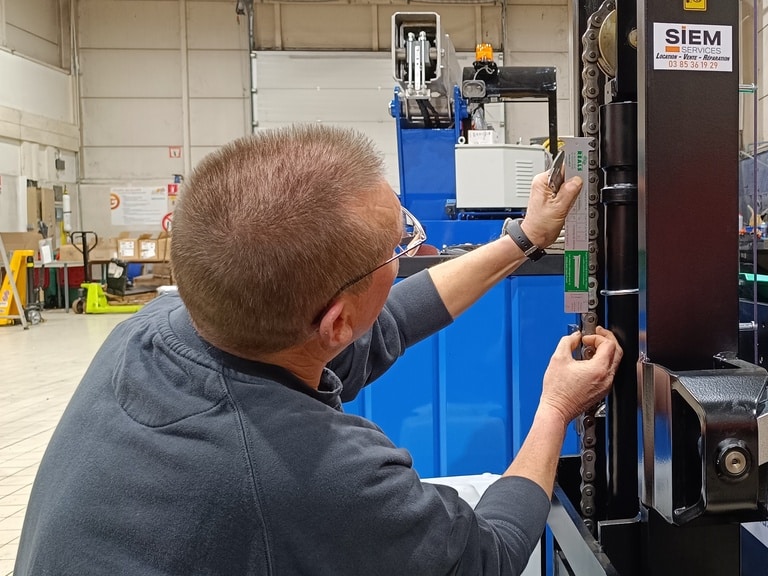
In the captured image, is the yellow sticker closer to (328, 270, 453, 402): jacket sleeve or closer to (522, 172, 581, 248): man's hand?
(522, 172, 581, 248): man's hand

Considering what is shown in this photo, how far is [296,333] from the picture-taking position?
837 mm

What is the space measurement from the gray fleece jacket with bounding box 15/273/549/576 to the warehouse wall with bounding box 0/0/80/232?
441 inches

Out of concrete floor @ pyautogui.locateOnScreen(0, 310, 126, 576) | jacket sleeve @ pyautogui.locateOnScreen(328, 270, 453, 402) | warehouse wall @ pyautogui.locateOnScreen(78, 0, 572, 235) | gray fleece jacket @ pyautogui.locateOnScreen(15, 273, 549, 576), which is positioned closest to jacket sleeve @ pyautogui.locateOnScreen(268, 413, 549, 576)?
gray fleece jacket @ pyautogui.locateOnScreen(15, 273, 549, 576)

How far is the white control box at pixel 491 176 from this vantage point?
3291mm

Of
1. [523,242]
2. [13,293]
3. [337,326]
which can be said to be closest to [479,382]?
[523,242]

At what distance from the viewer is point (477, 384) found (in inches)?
90.8

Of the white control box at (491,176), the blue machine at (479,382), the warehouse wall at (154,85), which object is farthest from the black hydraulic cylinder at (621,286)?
the warehouse wall at (154,85)

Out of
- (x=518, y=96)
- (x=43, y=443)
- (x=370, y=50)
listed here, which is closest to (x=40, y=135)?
(x=370, y=50)

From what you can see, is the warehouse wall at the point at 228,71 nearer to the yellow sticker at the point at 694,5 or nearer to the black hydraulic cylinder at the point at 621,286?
the black hydraulic cylinder at the point at 621,286

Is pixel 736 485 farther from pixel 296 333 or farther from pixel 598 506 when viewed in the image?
pixel 296 333

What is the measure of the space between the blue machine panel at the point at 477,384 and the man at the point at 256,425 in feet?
4.49

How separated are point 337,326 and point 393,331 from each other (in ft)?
1.96

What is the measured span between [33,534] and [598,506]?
104 centimetres

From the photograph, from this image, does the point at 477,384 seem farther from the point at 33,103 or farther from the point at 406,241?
the point at 33,103
